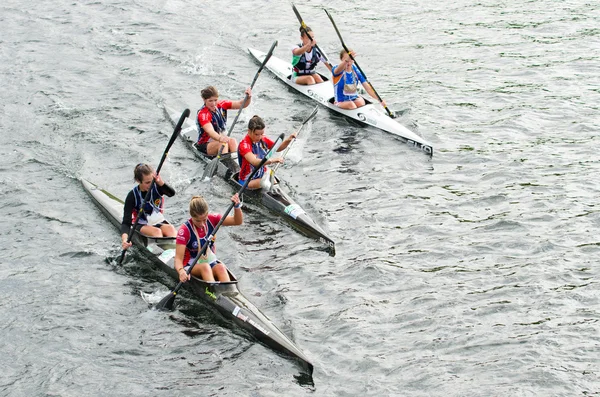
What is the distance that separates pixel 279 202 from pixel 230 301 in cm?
348

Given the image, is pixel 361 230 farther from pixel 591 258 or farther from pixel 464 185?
pixel 591 258

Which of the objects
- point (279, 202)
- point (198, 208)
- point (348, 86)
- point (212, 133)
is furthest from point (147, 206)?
point (348, 86)

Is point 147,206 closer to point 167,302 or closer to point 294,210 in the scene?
point 167,302

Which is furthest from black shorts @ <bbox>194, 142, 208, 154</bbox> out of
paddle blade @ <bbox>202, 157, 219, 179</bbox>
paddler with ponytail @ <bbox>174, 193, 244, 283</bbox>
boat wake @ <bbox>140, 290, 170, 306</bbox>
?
boat wake @ <bbox>140, 290, 170, 306</bbox>

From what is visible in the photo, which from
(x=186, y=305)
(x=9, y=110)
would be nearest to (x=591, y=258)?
(x=186, y=305)

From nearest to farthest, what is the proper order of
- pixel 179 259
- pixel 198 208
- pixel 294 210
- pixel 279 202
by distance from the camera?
pixel 198 208
pixel 179 259
pixel 294 210
pixel 279 202

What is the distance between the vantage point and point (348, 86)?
58.9 feet

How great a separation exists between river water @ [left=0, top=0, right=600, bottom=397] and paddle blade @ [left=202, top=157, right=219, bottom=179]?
0.35m

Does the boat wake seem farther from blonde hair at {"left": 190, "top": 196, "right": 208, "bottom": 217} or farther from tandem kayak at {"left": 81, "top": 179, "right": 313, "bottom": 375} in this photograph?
blonde hair at {"left": 190, "top": 196, "right": 208, "bottom": 217}

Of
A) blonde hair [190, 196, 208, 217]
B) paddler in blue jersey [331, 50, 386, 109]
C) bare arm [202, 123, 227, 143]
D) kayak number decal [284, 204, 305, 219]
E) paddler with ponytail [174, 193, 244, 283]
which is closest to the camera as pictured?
blonde hair [190, 196, 208, 217]

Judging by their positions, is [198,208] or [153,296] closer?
[198,208]

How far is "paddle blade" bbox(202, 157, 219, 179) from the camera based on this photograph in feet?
50.9

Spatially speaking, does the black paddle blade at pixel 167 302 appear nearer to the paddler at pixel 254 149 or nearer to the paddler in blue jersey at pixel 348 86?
the paddler at pixel 254 149

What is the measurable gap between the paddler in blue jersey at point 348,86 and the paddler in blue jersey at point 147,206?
6749mm
